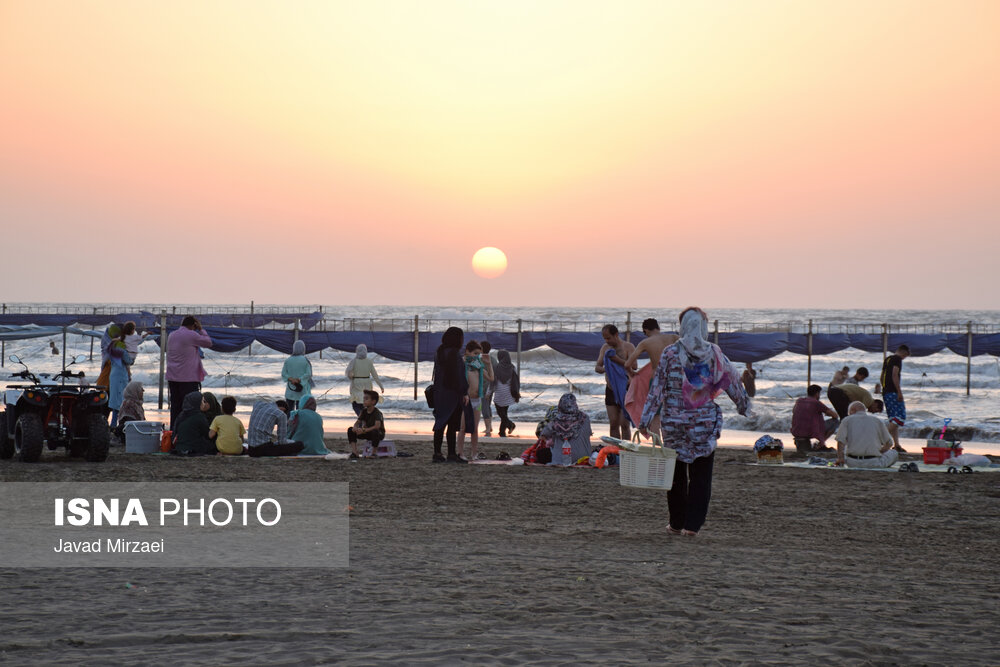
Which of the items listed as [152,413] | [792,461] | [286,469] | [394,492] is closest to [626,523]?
[394,492]

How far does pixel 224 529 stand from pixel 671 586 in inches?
125

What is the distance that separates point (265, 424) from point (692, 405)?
7.19m

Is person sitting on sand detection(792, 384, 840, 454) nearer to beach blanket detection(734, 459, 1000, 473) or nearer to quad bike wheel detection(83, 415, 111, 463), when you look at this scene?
beach blanket detection(734, 459, 1000, 473)

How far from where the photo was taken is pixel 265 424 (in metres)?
13.2

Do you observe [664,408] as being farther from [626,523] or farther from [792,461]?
[792,461]

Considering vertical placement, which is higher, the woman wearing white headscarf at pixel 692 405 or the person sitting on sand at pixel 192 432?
the woman wearing white headscarf at pixel 692 405

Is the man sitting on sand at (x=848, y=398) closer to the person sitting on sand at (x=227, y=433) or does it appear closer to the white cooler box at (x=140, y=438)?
the person sitting on sand at (x=227, y=433)

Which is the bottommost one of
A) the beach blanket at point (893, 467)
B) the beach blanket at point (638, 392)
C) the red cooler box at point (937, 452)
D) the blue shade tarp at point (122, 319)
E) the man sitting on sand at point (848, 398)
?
the beach blanket at point (893, 467)

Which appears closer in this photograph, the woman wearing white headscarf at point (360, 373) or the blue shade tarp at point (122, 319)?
the woman wearing white headscarf at point (360, 373)

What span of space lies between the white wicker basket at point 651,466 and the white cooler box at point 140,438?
25.5 feet

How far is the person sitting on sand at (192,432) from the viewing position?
13.2 metres

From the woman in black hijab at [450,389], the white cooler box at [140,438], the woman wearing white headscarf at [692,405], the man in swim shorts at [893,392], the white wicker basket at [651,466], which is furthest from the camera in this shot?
the man in swim shorts at [893,392]

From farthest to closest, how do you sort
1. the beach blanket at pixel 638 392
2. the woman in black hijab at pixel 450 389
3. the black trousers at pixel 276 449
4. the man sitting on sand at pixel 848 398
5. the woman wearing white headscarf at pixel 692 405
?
the man sitting on sand at pixel 848 398 < the black trousers at pixel 276 449 < the woman in black hijab at pixel 450 389 < the beach blanket at pixel 638 392 < the woman wearing white headscarf at pixel 692 405

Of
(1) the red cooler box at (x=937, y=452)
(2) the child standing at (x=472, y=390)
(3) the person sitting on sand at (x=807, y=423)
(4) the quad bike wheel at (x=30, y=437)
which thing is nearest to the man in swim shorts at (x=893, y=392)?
(3) the person sitting on sand at (x=807, y=423)
